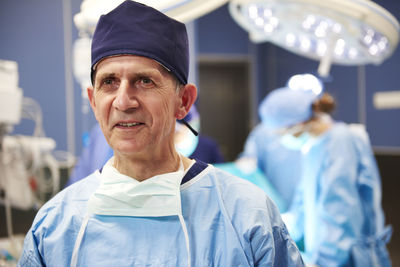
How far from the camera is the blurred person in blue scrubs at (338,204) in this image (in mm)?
2051

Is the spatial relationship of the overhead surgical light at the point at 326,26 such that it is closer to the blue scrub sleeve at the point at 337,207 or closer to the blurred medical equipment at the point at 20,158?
the blue scrub sleeve at the point at 337,207

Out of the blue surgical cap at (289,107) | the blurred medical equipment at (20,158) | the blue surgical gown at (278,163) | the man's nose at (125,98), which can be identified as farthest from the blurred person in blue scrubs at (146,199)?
the blue surgical gown at (278,163)

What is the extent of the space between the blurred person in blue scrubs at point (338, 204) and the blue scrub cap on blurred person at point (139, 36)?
1389 millimetres

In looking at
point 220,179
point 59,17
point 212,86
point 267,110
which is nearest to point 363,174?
point 267,110

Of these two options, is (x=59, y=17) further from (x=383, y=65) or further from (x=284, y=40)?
(x=383, y=65)

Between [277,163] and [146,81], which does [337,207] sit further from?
[146,81]

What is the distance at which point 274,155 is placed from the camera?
287 cm

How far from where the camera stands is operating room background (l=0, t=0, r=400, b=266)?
1688 mm

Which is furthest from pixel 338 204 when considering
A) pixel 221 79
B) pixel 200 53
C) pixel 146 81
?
pixel 221 79

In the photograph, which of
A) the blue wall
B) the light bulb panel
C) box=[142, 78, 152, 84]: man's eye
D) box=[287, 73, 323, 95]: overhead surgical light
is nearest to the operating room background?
the blue wall

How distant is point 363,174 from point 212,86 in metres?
3.64

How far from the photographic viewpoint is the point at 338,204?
207 centimetres

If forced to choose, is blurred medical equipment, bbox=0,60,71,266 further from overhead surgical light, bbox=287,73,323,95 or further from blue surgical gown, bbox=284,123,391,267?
overhead surgical light, bbox=287,73,323,95

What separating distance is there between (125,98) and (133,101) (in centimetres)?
2
